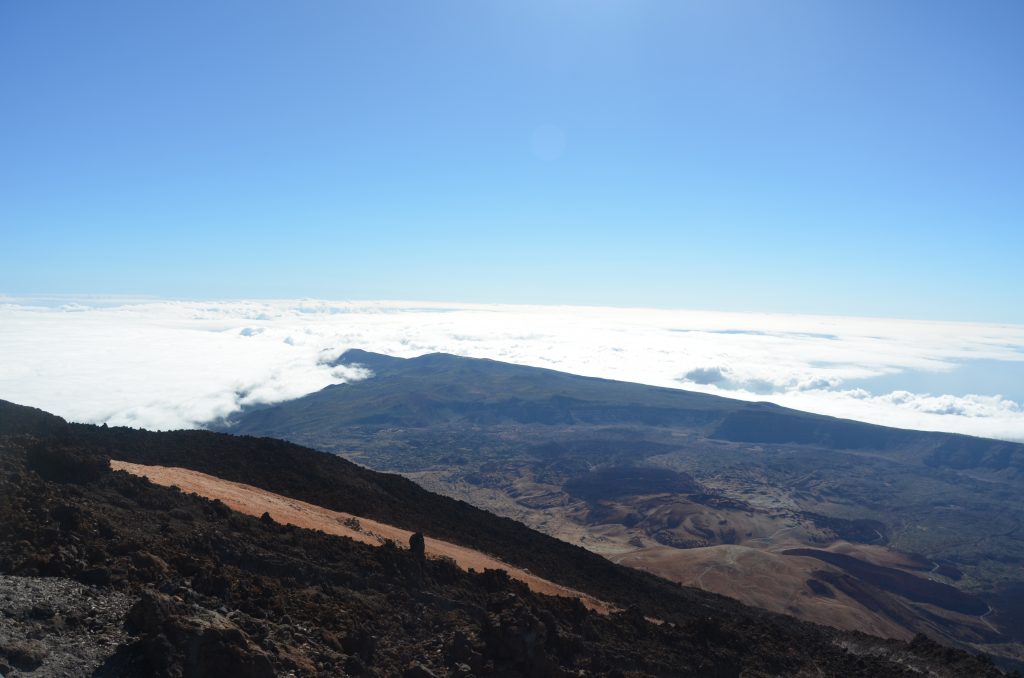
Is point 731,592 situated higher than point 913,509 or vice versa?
point 731,592

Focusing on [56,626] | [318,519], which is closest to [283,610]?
[56,626]

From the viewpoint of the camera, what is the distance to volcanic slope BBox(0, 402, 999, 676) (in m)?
9.76

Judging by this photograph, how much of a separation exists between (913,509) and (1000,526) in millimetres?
16694

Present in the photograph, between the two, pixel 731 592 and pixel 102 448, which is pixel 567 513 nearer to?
pixel 731 592

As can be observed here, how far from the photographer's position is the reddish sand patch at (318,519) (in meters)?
23.4

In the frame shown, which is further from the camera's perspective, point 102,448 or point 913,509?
point 913,509

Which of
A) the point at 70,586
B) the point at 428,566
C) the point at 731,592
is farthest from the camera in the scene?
the point at 731,592

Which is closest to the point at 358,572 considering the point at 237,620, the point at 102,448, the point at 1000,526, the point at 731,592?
the point at 237,620

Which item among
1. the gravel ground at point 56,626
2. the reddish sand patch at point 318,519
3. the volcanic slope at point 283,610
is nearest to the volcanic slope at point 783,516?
the reddish sand patch at point 318,519

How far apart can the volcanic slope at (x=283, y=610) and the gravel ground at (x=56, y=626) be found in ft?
0.13

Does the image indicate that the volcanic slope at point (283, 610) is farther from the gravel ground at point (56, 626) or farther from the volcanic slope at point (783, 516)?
the volcanic slope at point (783, 516)

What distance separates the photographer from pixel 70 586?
10.6m

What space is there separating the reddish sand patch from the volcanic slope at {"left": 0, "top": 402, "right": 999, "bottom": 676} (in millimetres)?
3019

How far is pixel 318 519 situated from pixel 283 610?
42.0 ft
